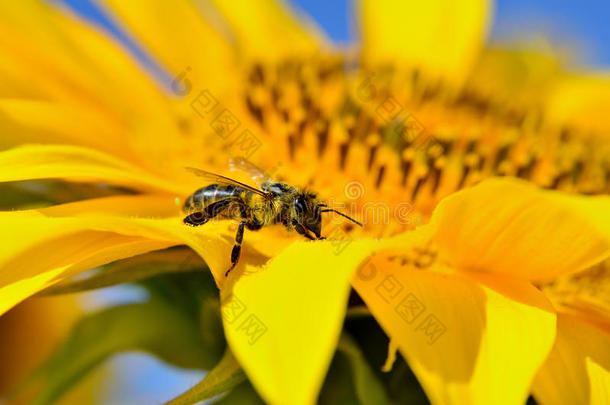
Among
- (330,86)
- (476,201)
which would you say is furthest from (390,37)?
(476,201)

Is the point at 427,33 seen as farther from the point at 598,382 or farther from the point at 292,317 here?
the point at 292,317

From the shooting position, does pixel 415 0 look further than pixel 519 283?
Yes

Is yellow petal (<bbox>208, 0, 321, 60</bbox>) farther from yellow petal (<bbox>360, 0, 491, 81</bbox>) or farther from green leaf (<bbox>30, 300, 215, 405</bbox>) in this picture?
green leaf (<bbox>30, 300, 215, 405</bbox>)

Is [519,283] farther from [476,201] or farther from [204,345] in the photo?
[204,345]

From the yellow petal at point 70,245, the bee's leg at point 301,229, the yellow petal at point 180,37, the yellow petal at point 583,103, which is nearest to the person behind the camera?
the yellow petal at point 70,245

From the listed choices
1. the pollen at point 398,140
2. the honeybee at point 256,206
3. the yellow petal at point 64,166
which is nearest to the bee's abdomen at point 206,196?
the honeybee at point 256,206

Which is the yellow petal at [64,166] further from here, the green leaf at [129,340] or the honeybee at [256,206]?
the green leaf at [129,340]

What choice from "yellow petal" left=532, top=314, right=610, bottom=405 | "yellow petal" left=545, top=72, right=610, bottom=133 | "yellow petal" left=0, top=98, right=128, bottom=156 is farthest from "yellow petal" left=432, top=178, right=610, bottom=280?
"yellow petal" left=545, top=72, right=610, bottom=133
